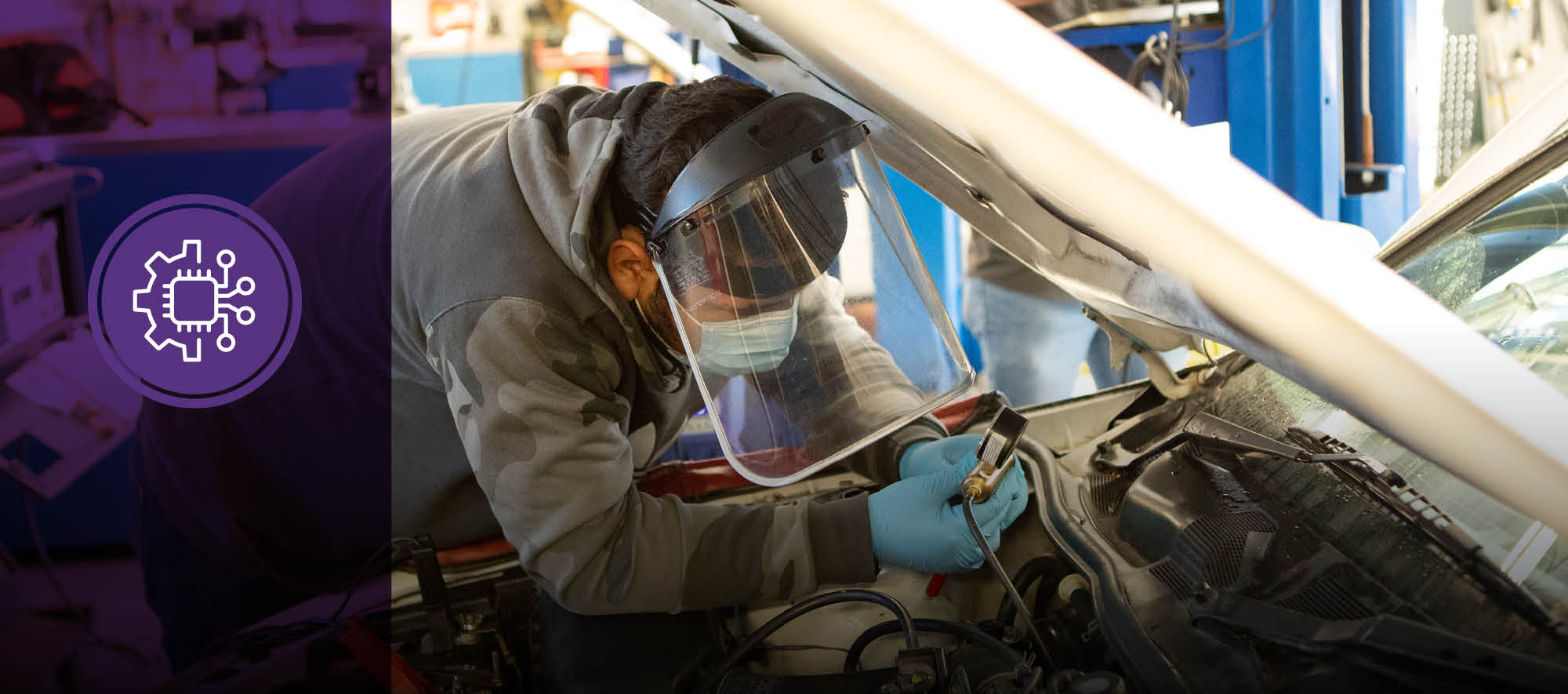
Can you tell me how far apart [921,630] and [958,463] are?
0.36 m

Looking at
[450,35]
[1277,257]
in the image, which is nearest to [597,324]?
[1277,257]

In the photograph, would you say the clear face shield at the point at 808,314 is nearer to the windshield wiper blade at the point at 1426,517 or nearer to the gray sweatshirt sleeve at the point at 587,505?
the gray sweatshirt sleeve at the point at 587,505

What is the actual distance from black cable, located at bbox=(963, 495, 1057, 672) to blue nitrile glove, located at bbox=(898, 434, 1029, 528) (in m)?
0.09

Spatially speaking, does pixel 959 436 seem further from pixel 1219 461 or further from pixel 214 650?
pixel 214 650

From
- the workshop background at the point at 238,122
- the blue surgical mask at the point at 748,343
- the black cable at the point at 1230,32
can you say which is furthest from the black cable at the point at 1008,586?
the black cable at the point at 1230,32

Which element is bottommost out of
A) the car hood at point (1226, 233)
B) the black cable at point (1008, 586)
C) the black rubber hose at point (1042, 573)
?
the black rubber hose at point (1042, 573)

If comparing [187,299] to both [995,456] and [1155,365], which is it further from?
[1155,365]

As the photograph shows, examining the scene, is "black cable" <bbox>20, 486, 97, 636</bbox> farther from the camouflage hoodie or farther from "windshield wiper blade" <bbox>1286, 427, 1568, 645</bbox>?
"windshield wiper blade" <bbox>1286, 427, 1568, 645</bbox>

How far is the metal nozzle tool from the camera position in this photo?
1.50 meters

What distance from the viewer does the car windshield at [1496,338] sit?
107cm

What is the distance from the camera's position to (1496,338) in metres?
1.36

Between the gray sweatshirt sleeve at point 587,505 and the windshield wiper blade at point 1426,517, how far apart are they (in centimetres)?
63

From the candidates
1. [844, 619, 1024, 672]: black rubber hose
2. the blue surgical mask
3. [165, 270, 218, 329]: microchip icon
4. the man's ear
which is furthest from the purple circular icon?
[844, 619, 1024, 672]: black rubber hose

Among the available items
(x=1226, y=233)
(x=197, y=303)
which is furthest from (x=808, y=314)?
(x=197, y=303)
